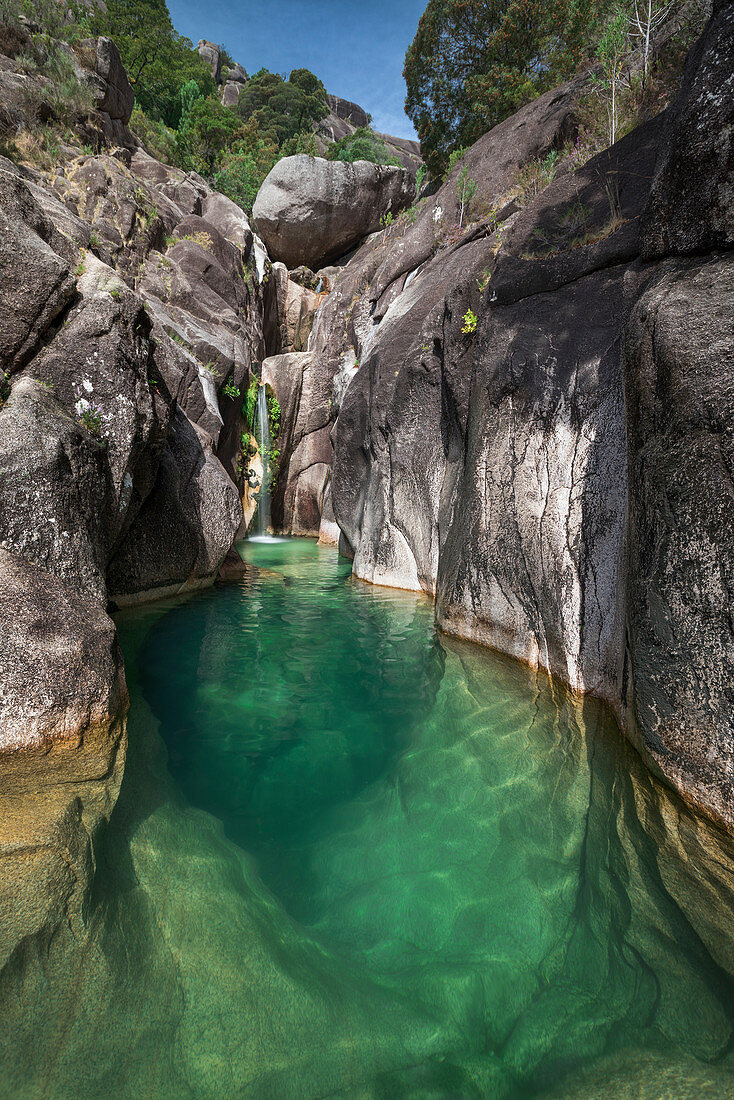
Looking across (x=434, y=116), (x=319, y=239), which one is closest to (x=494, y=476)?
(x=434, y=116)

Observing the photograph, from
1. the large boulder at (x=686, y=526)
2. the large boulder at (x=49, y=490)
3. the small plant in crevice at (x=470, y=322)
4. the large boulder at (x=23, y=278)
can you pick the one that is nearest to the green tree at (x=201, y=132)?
the large boulder at (x=23, y=278)

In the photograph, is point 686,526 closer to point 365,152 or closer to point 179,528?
point 179,528

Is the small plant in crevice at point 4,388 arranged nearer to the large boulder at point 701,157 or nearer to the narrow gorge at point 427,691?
the narrow gorge at point 427,691

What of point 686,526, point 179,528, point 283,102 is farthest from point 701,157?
point 283,102

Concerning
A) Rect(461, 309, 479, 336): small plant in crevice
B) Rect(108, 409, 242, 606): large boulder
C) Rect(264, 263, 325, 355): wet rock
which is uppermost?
Rect(264, 263, 325, 355): wet rock

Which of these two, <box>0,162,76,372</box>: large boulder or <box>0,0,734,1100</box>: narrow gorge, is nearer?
<box>0,0,734,1100</box>: narrow gorge

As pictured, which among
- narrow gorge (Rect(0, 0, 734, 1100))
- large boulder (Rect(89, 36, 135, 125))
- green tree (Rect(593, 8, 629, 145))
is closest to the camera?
narrow gorge (Rect(0, 0, 734, 1100))

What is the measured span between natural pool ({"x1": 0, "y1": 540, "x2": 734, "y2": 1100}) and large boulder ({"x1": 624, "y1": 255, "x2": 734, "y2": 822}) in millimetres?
413

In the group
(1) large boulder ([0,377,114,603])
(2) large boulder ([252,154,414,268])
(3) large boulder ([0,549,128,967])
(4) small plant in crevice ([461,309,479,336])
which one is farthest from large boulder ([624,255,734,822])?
(2) large boulder ([252,154,414,268])

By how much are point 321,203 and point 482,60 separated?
8674mm

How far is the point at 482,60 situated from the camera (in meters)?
14.4

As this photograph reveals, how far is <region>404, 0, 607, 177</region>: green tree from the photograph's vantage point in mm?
12469

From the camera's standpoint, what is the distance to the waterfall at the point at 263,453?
650 inches

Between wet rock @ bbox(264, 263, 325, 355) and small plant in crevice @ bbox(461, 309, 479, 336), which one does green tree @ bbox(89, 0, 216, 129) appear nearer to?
wet rock @ bbox(264, 263, 325, 355)
